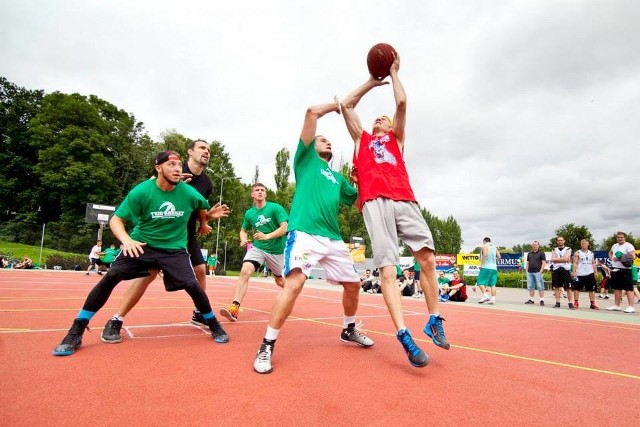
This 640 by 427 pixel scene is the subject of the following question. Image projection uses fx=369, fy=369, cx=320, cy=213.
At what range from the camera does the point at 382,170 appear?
3.66 meters

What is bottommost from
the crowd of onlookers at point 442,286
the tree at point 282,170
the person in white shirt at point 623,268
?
the crowd of onlookers at point 442,286

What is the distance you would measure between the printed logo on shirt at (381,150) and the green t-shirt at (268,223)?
305 centimetres

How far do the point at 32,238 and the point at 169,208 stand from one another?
108 ft

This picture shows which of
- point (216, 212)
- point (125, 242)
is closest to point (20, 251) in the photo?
point (216, 212)

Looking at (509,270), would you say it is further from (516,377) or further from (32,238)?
(32,238)

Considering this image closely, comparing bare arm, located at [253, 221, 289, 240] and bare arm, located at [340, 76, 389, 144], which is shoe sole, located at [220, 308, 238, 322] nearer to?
bare arm, located at [253, 221, 289, 240]

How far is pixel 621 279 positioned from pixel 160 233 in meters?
12.2

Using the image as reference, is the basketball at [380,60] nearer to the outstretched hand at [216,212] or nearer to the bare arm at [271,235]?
the outstretched hand at [216,212]

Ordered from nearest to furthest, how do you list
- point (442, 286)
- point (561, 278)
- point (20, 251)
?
point (561, 278), point (442, 286), point (20, 251)

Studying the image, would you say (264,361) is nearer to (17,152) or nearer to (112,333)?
(112,333)

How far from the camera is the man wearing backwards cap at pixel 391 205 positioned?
3420 millimetres

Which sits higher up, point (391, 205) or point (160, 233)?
point (391, 205)

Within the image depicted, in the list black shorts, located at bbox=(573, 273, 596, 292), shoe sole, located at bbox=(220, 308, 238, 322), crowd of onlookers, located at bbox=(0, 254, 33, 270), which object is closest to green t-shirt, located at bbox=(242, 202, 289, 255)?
shoe sole, located at bbox=(220, 308, 238, 322)

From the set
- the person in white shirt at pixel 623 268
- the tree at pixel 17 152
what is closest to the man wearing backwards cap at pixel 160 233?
the person in white shirt at pixel 623 268
